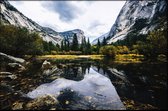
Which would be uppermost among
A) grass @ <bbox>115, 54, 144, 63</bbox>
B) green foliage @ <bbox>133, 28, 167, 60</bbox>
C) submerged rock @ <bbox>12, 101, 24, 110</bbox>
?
green foliage @ <bbox>133, 28, 167, 60</bbox>

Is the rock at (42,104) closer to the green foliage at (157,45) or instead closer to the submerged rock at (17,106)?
the submerged rock at (17,106)

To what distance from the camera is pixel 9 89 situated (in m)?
21.4

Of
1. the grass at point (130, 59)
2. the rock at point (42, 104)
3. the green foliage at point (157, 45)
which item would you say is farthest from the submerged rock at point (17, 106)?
the green foliage at point (157, 45)

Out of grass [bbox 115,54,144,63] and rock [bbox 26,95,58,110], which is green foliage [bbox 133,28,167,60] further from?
rock [bbox 26,95,58,110]

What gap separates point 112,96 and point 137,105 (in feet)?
12.5

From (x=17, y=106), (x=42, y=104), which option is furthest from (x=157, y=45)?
(x=17, y=106)

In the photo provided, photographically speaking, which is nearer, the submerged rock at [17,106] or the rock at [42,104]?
the submerged rock at [17,106]

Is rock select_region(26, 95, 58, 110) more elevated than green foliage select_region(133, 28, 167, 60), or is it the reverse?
green foliage select_region(133, 28, 167, 60)

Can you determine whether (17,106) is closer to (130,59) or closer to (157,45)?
(130,59)

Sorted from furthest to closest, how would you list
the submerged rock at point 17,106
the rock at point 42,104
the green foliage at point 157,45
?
the green foliage at point 157,45 < the rock at point 42,104 < the submerged rock at point 17,106

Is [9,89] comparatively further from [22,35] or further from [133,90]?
[22,35]

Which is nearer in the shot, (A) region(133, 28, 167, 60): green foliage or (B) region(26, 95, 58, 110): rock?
(B) region(26, 95, 58, 110): rock

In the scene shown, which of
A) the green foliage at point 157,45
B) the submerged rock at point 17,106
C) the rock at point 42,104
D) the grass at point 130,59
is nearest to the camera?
the submerged rock at point 17,106

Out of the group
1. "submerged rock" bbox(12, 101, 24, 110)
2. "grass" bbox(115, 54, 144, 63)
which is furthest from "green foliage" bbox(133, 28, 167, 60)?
"submerged rock" bbox(12, 101, 24, 110)
